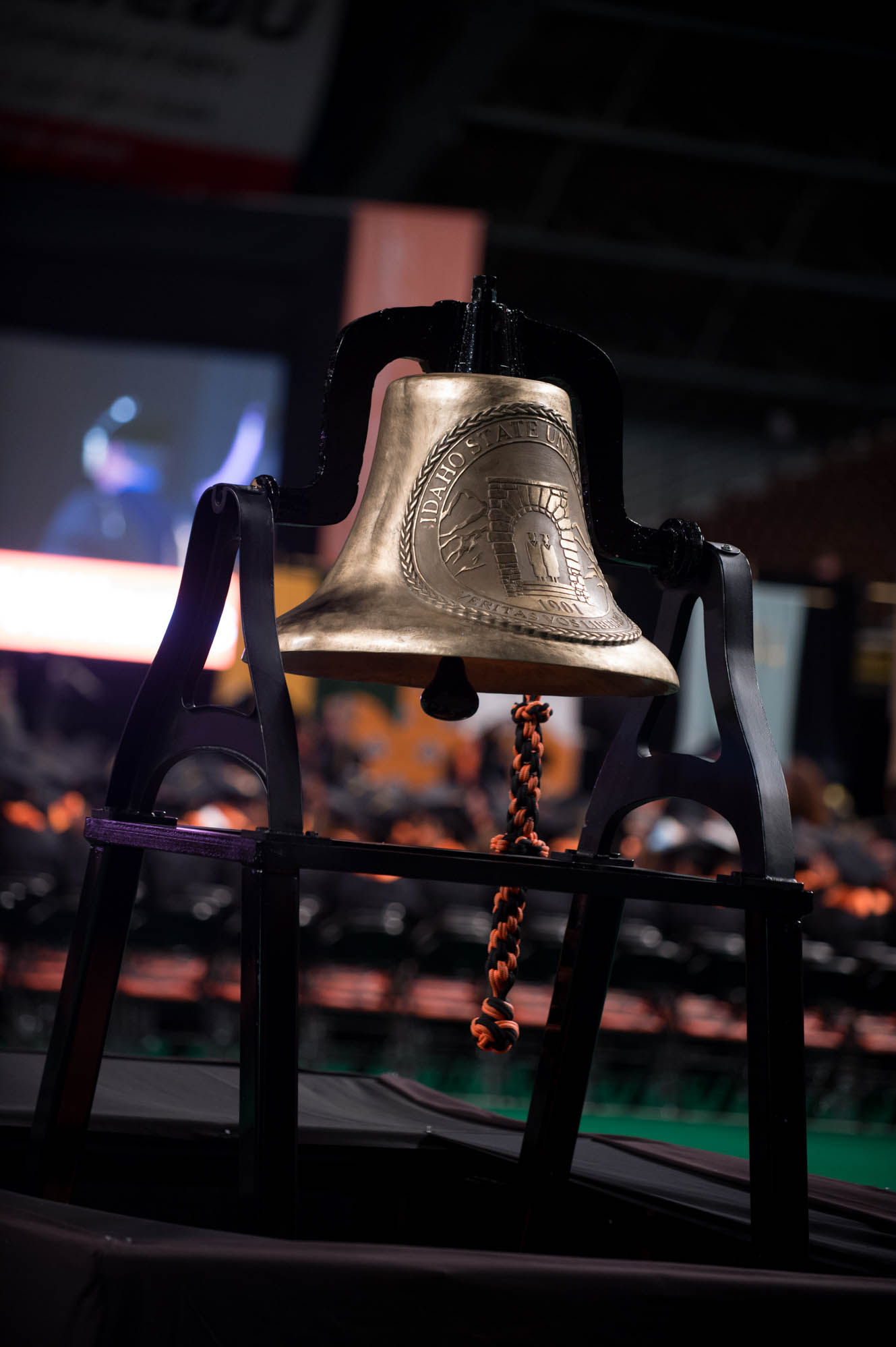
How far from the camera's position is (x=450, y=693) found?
1.86 m

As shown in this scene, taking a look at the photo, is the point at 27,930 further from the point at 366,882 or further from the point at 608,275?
the point at 608,275

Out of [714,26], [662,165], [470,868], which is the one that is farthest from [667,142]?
[470,868]

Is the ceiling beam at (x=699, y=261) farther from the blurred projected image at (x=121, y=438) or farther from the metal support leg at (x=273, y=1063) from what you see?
the metal support leg at (x=273, y=1063)

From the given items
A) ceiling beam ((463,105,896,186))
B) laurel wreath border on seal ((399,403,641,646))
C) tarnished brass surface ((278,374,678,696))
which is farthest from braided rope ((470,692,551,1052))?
ceiling beam ((463,105,896,186))

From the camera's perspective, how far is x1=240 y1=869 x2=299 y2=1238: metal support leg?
1.54 metres

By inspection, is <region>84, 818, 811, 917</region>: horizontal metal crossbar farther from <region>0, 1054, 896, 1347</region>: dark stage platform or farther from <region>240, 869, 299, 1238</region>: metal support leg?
<region>0, 1054, 896, 1347</region>: dark stage platform

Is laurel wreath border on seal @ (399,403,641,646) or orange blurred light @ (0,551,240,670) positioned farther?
orange blurred light @ (0,551,240,670)

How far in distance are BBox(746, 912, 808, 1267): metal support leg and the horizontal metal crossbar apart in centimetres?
4

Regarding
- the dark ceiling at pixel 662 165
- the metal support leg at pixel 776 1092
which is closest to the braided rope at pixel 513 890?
the metal support leg at pixel 776 1092

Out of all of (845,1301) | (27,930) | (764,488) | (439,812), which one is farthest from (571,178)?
(845,1301)

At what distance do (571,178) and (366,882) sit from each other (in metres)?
9.06

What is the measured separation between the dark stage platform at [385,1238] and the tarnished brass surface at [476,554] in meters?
0.66

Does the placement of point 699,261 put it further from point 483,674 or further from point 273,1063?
point 273,1063

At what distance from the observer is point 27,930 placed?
667cm
